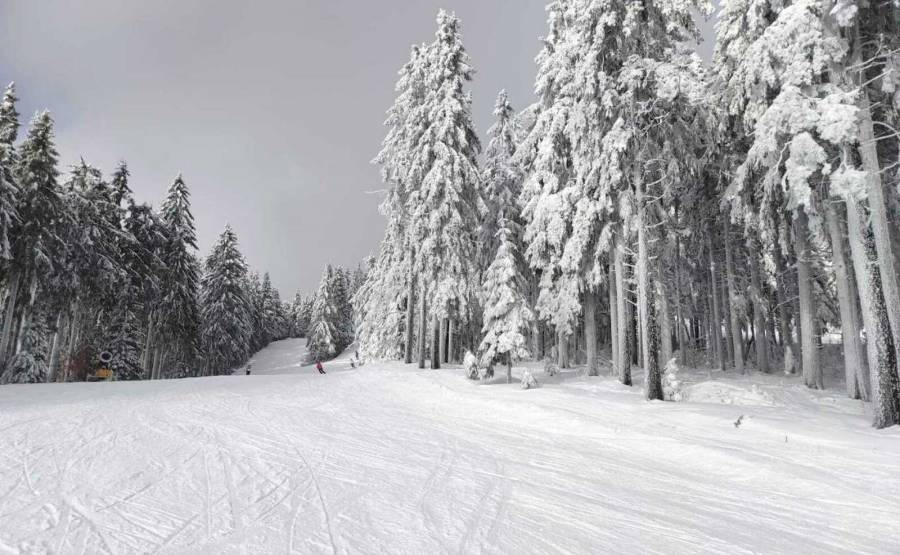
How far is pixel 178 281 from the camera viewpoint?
101ft

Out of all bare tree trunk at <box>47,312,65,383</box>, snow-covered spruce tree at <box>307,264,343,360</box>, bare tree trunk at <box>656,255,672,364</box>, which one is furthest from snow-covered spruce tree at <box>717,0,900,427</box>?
snow-covered spruce tree at <box>307,264,343,360</box>

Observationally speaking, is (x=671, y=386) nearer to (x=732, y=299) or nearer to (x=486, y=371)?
(x=486, y=371)

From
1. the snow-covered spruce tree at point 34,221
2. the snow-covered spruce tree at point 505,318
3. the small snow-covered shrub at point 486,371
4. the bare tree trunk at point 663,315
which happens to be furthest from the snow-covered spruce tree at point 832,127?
the snow-covered spruce tree at point 34,221

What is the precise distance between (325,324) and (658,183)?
48050mm

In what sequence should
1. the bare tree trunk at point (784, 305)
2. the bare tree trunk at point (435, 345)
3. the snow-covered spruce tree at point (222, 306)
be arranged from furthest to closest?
1. the snow-covered spruce tree at point (222, 306)
2. the bare tree trunk at point (784, 305)
3. the bare tree trunk at point (435, 345)

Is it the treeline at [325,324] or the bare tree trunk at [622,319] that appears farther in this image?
the treeline at [325,324]

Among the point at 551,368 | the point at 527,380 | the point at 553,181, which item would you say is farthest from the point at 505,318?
the point at 553,181

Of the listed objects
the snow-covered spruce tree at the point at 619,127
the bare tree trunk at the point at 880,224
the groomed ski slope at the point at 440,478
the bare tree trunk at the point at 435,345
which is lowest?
the groomed ski slope at the point at 440,478

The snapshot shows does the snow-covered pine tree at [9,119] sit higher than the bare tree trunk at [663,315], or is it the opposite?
the snow-covered pine tree at [9,119]

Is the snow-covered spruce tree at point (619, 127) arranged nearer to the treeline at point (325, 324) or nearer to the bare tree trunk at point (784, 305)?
the bare tree trunk at point (784, 305)

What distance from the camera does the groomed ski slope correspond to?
407cm

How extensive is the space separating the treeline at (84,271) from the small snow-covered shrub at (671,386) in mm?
26002

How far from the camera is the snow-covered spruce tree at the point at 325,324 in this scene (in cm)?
5622

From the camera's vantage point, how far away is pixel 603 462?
718 centimetres
